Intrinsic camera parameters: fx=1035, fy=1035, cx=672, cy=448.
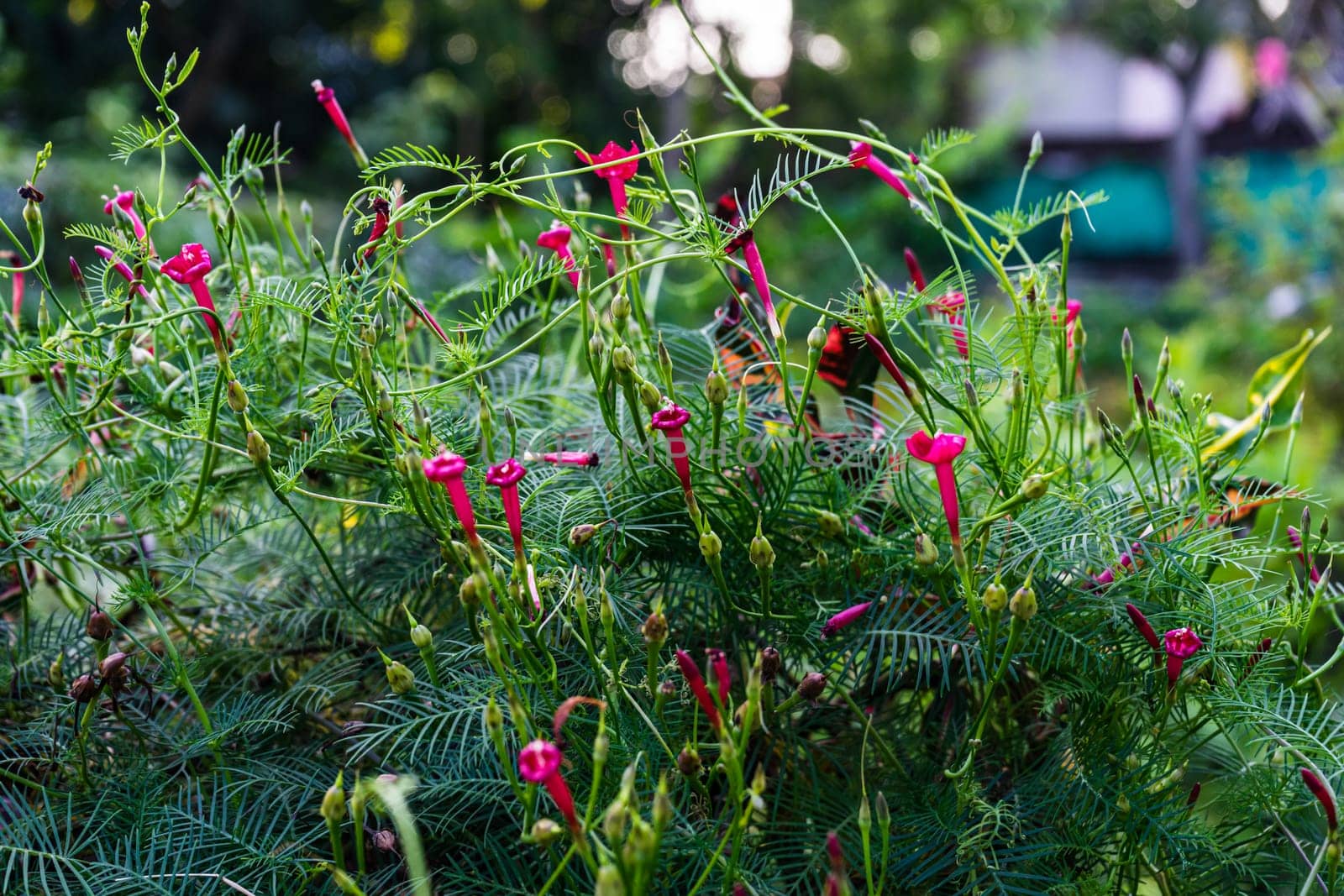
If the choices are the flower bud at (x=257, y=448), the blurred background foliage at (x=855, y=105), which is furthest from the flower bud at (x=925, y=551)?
the blurred background foliage at (x=855, y=105)

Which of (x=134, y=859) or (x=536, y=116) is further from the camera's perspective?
(x=536, y=116)

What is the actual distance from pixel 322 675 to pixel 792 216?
252 inches

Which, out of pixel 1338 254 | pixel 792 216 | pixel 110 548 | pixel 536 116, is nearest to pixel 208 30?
pixel 536 116

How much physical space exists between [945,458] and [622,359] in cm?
12

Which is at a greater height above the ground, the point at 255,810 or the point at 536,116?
the point at 255,810

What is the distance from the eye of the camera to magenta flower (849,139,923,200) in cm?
42

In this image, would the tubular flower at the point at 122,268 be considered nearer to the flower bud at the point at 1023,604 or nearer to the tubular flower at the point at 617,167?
the tubular flower at the point at 617,167

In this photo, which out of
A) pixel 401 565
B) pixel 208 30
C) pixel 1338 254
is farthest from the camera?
pixel 208 30

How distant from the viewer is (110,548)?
20.5 inches

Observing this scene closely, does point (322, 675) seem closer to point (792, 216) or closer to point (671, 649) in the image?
point (671, 649)

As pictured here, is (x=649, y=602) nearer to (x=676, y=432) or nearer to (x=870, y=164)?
(x=676, y=432)

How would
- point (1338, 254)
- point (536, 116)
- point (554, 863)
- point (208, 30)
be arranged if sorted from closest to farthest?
point (554, 863) < point (1338, 254) < point (208, 30) < point (536, 116)

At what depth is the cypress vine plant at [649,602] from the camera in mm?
367

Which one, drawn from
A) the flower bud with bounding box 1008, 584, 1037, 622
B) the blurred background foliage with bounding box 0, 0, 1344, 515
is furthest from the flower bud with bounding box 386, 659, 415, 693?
the blurred background foliage with bounding box 0, 0, 1344, 515
